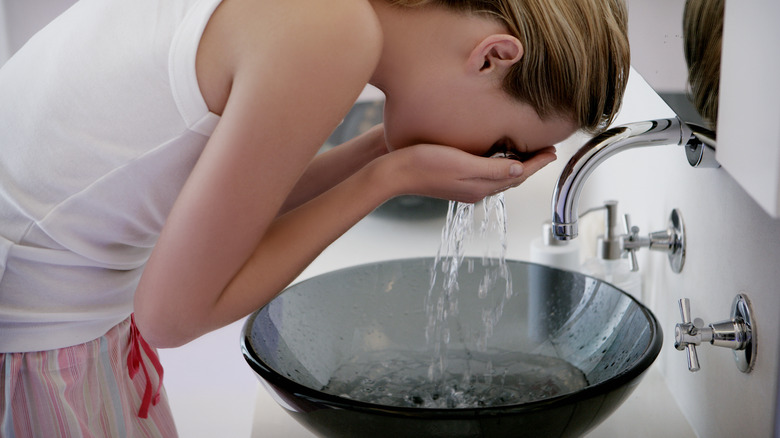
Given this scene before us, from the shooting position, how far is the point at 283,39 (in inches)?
26.7

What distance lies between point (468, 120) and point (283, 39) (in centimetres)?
25

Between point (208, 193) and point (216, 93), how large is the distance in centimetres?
10

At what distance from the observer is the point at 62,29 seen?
0.80 metres

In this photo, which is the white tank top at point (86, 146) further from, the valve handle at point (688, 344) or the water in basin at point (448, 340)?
the valve handle at point (688, 344)

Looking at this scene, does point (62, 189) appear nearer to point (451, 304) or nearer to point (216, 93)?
point (216, 93)

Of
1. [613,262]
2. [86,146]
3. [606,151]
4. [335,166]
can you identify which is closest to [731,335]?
[606,151]

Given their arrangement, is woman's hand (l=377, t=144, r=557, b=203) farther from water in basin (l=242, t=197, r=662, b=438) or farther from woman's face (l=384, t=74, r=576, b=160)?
water in basin (l=242, t=197, r=662, b=438)

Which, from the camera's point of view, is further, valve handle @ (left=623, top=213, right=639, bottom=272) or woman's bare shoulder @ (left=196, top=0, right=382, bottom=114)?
valve handle @ (left=623, top=213, right=639, bottom=272)

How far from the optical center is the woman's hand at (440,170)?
0.85 metres

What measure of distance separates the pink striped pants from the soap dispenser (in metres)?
0.68

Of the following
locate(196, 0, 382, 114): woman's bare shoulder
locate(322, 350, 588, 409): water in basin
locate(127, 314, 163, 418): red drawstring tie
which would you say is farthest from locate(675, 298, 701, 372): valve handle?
locate(127, 314, 163, 418): red drawstring tie

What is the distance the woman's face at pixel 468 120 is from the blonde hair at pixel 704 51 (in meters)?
0.16

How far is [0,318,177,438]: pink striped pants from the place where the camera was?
83 cm

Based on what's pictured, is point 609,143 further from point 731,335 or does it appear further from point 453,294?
point 453,294
